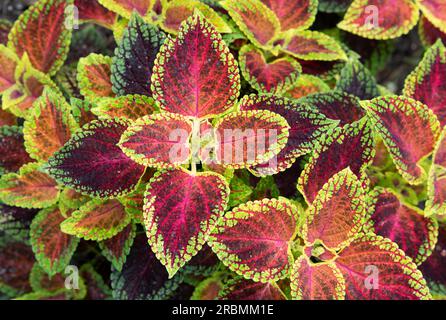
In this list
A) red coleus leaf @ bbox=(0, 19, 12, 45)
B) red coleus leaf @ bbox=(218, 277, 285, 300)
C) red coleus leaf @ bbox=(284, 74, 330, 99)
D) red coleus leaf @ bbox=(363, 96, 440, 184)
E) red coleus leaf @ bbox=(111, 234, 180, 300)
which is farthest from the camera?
red coleus leaf @ bbox=(0, 19, 12, 45)

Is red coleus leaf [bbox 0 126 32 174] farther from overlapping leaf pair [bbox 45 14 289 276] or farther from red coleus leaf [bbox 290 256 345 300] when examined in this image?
red coleus leaf [bbox 290 256 345 300]

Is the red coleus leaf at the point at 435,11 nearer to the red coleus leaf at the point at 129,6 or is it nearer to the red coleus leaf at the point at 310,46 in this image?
the red coleus leaf at the point at 310,46

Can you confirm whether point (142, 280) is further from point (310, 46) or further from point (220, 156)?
point (310, 46)

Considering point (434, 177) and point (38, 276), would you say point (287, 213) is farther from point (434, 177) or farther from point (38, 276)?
point (38, 276)

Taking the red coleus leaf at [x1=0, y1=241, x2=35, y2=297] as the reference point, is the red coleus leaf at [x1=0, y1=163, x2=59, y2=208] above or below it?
above

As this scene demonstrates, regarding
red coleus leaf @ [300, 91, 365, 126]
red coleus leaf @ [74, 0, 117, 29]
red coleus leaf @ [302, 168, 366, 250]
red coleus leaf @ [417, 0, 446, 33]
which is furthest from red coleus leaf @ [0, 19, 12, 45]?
red coleus leaf @ [417, 0, 446, 33]

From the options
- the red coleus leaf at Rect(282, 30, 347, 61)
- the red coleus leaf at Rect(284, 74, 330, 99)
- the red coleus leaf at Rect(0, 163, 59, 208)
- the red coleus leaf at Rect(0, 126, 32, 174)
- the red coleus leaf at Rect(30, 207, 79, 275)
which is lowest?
the red coleus leaf at Rect(30, 207, 79, 275)
